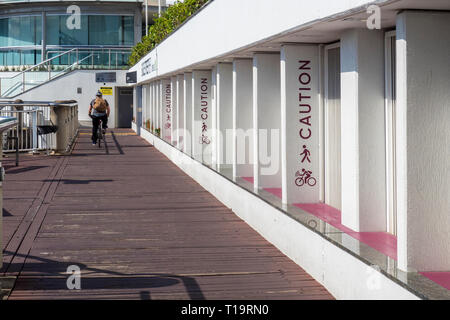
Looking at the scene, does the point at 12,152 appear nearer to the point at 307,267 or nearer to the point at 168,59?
the point at 168,59

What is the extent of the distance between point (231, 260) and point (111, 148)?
17.5 meters

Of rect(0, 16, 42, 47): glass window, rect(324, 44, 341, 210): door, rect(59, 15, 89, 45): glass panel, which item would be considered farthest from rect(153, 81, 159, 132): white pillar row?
rect(0, 16, 42, 47): glass window

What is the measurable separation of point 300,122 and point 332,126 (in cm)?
37

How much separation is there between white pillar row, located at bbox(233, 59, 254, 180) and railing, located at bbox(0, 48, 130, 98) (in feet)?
102

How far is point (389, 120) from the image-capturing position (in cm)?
662

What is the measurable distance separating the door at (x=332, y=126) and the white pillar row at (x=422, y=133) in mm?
3101

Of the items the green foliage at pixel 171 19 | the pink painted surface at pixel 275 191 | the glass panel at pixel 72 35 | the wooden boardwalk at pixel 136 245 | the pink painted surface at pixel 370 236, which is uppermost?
the glass panel at pixel 72 35

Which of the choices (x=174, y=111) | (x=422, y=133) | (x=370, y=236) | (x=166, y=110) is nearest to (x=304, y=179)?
(x=370, y=236)

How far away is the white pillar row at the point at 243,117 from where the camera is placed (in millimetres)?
11305

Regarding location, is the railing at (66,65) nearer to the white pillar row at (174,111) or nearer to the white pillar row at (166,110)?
the white pillar row at (166,110)

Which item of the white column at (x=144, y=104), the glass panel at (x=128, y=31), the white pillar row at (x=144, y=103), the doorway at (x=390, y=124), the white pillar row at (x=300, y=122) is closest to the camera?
the doorway at (x=390, y=124)

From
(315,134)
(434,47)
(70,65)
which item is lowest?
(315,134)

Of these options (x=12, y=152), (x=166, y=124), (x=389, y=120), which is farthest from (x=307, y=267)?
(x=166, y=124)

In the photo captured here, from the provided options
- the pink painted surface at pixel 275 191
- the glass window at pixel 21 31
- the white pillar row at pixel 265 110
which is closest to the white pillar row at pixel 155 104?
the white pillar row at pixel 265 110
